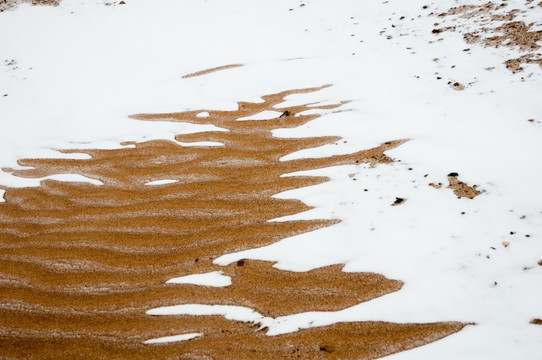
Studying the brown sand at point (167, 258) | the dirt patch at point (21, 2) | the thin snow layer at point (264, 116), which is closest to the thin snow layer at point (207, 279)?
the brown sand at point (167, 258)

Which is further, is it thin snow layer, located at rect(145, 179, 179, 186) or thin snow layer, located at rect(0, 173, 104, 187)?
thin snow layer, located at rect(0, 173, 104, 187)

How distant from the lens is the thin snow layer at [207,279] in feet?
8.99

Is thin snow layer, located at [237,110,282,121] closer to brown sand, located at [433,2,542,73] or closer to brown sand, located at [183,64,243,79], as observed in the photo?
brown sand, located at [183,64,243,79]

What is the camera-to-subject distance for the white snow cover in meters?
2.40

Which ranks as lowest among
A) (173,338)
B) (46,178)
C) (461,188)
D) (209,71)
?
(173,338)

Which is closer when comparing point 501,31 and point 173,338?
point 173,338

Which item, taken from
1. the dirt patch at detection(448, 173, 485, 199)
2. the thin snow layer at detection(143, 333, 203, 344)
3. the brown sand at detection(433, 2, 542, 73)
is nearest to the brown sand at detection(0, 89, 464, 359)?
the thin snow layer at detection(143, 333, 203, 344)

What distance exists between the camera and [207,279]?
2781 mm

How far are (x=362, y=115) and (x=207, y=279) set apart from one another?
99.7 inches

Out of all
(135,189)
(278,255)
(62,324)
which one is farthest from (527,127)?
(62,324)

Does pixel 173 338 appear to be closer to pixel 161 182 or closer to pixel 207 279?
pixel 207 279

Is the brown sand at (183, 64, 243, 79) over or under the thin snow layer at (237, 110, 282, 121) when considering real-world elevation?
over

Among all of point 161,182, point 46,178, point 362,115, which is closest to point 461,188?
point 362,115

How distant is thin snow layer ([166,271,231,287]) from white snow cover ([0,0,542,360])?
0.21 m
